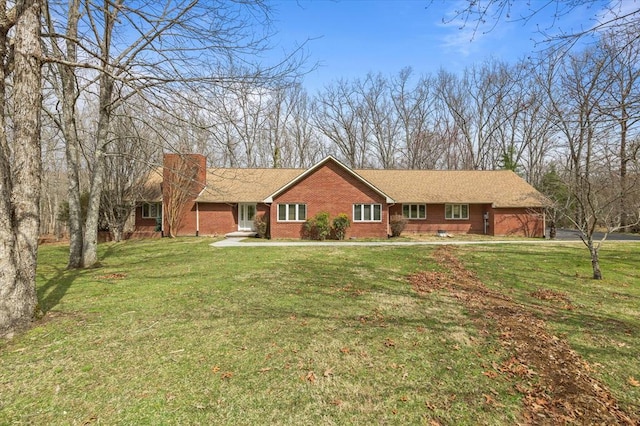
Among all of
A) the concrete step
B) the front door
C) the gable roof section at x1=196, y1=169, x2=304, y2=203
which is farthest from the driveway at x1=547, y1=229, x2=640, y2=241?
the front door

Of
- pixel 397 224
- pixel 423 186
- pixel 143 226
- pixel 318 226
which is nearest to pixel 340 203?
pixel 318 226

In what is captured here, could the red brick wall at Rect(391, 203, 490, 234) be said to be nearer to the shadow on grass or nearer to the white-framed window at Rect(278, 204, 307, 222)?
the white-framed window at Rect(278, 204, 307, 222)

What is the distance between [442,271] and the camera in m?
11.2

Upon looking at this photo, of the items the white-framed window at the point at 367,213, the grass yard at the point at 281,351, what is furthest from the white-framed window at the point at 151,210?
the grass yard at the point at 281,351

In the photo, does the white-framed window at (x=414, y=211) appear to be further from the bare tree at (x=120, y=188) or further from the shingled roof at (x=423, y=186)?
the bare tree at (x=120, y=188)

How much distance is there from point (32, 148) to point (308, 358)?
220 inches

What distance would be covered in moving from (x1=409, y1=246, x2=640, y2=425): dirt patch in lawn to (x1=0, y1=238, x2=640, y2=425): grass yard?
158mm

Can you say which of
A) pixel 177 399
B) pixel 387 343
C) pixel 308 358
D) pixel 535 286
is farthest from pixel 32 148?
pixel 535 286

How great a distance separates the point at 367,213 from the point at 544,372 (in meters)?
18.0

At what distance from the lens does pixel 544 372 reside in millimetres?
4340

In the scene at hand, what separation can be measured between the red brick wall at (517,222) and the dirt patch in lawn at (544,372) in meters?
19.1

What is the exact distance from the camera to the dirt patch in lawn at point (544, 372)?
3.51 meters

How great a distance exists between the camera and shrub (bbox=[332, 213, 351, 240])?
21.3 metres

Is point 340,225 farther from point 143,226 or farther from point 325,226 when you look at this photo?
point 143,226
